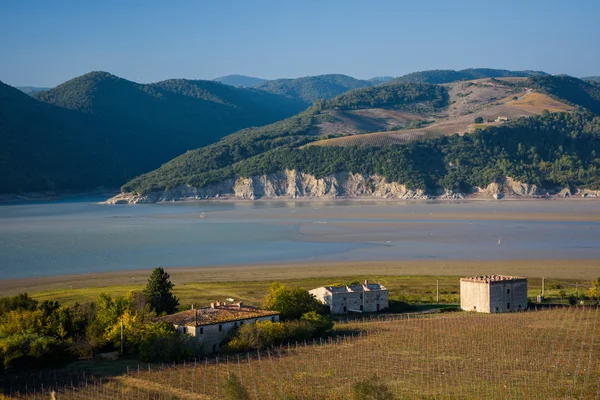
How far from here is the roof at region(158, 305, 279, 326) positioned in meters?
36.5

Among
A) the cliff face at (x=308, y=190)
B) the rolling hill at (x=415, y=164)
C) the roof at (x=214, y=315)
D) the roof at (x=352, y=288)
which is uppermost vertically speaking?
the rolling hill at (x=415, y=164)

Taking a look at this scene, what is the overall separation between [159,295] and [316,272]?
20.0 metres

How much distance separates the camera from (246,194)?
15750cm

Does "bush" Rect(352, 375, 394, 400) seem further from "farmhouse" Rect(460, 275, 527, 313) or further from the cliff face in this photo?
the cliff face

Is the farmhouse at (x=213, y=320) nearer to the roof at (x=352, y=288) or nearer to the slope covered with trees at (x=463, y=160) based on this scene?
the roof at (x=352, y=288)

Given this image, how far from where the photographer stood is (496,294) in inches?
1756

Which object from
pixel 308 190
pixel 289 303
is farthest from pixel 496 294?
pixel 308 190

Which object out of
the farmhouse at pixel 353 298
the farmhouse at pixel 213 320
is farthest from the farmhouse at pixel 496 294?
the farmhouse at pixel 213 320

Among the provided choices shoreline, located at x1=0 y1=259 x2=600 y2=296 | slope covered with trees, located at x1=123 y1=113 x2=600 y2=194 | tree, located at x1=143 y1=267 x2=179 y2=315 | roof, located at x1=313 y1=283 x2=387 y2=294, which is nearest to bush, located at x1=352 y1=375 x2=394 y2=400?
tree, located at x1=143 y1=267 x2=179 y2=315

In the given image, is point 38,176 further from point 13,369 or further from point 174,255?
point 13,369

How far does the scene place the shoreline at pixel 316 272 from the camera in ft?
185

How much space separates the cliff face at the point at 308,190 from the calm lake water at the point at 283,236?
15847mm

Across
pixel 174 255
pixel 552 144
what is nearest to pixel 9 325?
pixel 174 255

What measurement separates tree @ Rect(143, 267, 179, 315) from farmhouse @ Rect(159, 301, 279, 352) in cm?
337
